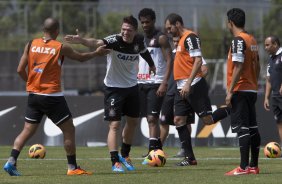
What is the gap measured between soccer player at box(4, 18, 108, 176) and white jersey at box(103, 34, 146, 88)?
0.85 m

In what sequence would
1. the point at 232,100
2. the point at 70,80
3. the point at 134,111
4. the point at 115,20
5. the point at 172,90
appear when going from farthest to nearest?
1. the point at 115,20
2. the point at 70,80
3. the point at 172,90
4. the point at 134,111
5. the point at 232,100

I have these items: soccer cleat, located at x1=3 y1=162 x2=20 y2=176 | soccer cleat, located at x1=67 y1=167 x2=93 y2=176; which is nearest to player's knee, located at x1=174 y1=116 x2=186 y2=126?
soccer cleat, located at x1=67 y1=167 x2=93 y2=176

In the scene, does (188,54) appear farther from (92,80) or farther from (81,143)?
(92,80)

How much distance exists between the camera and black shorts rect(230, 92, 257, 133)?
12.3 meters

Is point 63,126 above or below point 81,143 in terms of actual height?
above

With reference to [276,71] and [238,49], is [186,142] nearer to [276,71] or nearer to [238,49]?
[238,49]

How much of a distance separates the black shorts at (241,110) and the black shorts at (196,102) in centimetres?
170

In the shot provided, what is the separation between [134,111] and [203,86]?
1.29m

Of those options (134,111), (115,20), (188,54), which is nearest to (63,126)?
(134,111)

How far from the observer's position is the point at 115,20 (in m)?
40.8

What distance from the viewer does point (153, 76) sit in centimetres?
1562

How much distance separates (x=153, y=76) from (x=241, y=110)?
3.56 m

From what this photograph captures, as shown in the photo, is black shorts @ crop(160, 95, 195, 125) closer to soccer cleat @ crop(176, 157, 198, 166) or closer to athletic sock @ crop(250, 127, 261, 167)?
soccer cleat @ crop(176, 157, 198, 166)

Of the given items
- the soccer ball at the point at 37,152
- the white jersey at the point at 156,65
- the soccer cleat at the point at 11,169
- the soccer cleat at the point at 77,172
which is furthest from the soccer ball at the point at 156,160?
the soccer ball at the point at 37,152
